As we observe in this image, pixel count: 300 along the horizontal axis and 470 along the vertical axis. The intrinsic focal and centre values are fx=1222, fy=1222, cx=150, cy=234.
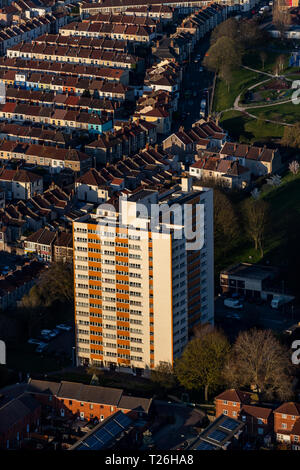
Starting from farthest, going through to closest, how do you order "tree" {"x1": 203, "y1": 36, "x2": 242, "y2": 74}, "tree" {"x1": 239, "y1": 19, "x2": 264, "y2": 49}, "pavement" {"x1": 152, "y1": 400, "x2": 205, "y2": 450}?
"tree" {"x1": 239, "y1": 19, "x2": 264, "y2": 49} → "tree" {"x1": 203, "y1": 36, "x2": 242, "y2": 74} → "pavement" {"x1": 152, "y1": 400, "x2": 205, "y2": 450}

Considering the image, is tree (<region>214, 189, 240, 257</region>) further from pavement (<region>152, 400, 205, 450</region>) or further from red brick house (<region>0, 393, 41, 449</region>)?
red brick house (<region>0, 393, 41, 449</region>)

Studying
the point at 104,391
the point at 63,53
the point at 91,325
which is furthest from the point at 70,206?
the point at 63,53

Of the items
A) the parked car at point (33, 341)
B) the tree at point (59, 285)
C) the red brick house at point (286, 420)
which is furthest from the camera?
the tree at point (59, 285)

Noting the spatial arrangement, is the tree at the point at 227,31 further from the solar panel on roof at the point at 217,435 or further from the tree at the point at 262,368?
the solar panel on roof at the point at 217,435

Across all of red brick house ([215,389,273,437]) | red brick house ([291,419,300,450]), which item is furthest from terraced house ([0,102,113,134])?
red brick house ([291,419,300,450])

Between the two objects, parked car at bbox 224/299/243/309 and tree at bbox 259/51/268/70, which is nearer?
parked car at bbox 224/299/243/309

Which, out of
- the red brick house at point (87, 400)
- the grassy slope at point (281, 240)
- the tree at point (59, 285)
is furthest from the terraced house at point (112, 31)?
the red brick house at point (87, 400)

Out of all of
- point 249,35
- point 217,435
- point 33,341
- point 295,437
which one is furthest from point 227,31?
point 217,435
